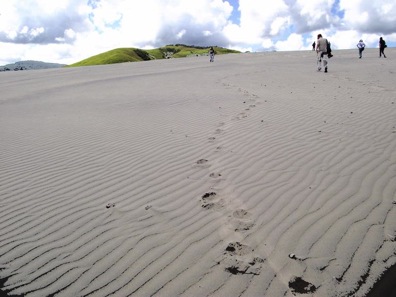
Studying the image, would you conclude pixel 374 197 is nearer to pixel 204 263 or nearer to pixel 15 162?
pixel 204 263

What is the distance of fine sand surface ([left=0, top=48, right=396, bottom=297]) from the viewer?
283 centimetres

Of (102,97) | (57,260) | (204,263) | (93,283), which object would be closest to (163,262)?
(204,263)

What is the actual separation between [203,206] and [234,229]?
0.68 m

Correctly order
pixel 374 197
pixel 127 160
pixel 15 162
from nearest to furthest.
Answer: pixel 374 197 < pixel 127 160 < pixel 15 162

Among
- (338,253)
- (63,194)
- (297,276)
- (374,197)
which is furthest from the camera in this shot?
(63,194)

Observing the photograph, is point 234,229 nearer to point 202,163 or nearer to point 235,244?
point 235,244

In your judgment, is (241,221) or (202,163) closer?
(241,221)

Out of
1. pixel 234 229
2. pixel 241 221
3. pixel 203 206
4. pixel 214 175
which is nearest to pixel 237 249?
pixel 234 229

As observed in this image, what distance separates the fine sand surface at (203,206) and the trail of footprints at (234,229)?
0.01 meters

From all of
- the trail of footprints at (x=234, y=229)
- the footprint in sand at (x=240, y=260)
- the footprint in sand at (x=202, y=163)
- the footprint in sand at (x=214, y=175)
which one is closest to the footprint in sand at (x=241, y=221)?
the trail of footprints at (x=234, y=229)

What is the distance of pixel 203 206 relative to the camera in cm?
400

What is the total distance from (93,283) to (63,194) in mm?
2159

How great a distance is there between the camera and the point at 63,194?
15.2 ft

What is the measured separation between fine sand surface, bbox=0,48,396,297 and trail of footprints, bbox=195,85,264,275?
0.6 inches
